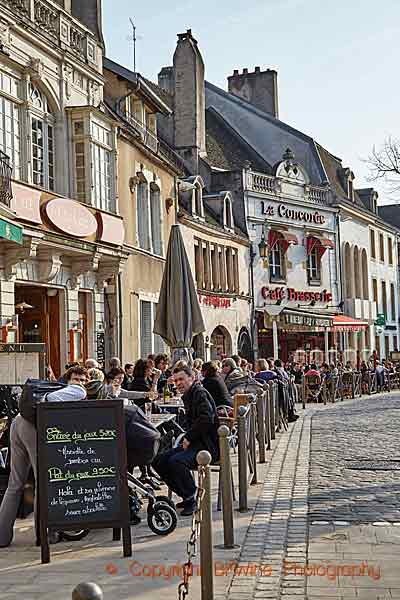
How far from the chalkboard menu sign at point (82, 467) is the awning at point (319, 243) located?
1349 inches

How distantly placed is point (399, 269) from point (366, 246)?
328 inches

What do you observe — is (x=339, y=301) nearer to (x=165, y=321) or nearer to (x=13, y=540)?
(x=165, y=321)

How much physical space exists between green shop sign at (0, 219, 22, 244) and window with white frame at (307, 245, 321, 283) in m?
29.0

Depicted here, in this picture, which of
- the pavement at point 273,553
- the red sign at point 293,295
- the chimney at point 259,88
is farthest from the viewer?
the chimney at point 259,88

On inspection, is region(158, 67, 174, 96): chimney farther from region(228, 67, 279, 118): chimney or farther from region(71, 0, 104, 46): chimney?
region(71, 0, 104, 46): chimney

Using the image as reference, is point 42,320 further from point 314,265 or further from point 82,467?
point 314,265

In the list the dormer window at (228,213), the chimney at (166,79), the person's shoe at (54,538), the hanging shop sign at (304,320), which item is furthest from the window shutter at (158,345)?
the chimney at (166,79)

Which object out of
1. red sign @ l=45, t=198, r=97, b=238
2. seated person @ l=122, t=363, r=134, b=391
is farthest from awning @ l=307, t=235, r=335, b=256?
red sign @ l=45, t=198, r=97, b=238

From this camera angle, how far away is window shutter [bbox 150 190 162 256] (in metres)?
26.1

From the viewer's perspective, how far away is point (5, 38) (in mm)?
16594

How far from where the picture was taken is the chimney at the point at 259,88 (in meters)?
48.1

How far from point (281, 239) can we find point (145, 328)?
15772 millimetres

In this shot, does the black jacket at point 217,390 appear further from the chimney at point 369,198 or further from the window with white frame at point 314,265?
the chimney at point 369,198

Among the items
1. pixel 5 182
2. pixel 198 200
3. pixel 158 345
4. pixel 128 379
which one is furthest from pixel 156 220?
pixel 5 182
